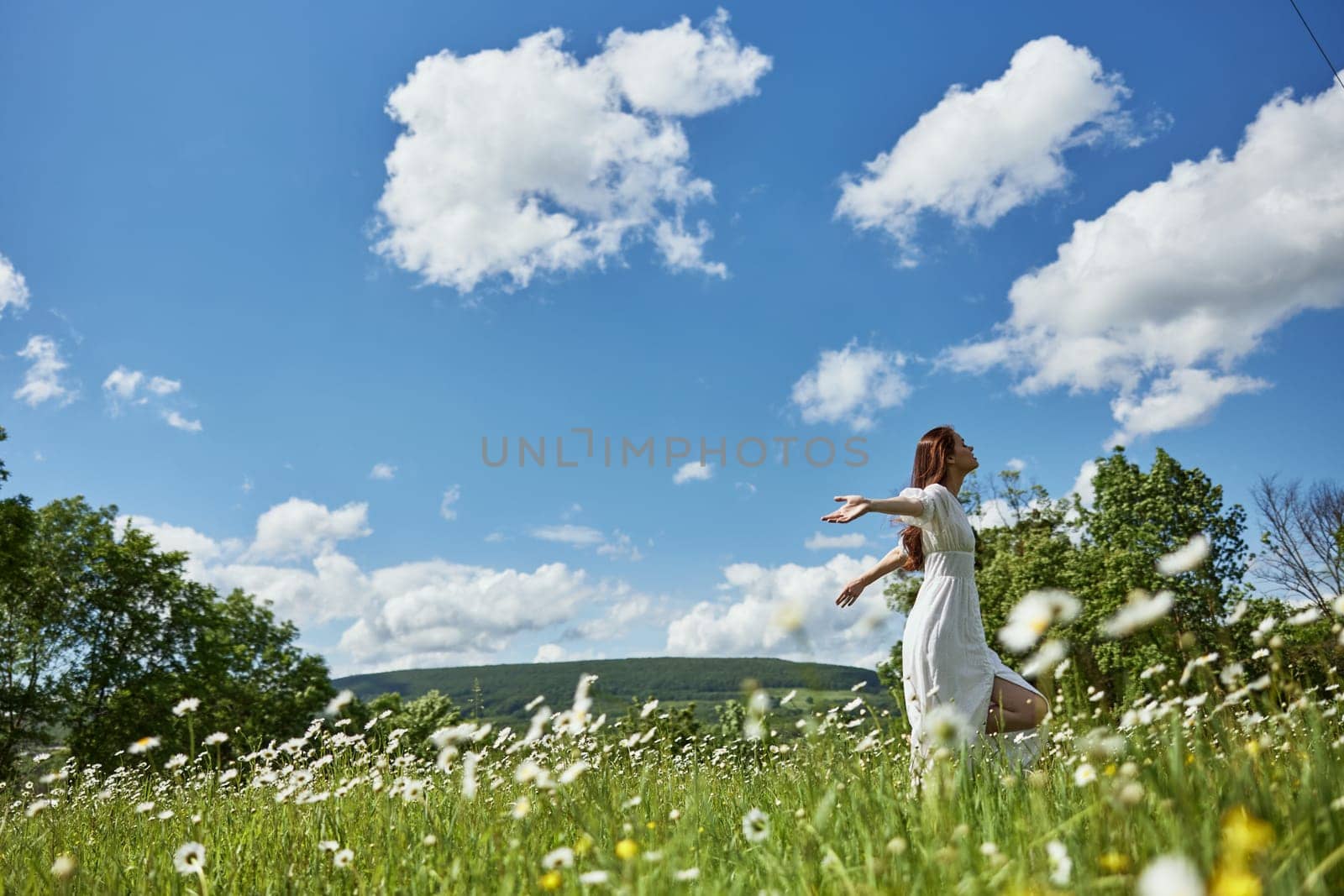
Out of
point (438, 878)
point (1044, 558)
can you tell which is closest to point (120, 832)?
point (438, 878)

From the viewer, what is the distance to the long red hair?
623 cm

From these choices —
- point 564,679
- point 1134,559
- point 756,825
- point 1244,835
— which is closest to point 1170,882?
point 1244,835

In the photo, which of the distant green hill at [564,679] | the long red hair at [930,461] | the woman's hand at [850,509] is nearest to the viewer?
the woman's hand at [850,509]

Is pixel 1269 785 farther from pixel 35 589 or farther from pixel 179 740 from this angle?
pixel 35 589

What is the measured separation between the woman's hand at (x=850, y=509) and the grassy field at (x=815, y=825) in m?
1.06

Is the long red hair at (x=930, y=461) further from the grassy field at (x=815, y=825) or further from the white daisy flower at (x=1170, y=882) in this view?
the white daisy flower at (x=1170, y=882)

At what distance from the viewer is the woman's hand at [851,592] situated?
660cm

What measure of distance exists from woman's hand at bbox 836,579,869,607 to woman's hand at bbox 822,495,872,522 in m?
1.87

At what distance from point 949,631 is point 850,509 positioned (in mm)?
1421

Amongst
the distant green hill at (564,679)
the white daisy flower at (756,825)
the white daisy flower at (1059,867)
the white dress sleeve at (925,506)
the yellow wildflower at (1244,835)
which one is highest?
the white dress sleeve at (925,506)

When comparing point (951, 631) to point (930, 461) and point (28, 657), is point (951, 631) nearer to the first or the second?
point (930, 461)

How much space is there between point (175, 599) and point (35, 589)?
13.6ft

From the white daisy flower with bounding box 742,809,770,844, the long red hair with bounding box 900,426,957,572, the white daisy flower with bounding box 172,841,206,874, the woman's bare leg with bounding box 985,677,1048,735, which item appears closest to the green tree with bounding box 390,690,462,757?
Answer: the long red hair with bounding box 900,426,957,572

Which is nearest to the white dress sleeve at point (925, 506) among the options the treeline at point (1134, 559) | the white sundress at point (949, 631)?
the white sundress at point (949, 631)
